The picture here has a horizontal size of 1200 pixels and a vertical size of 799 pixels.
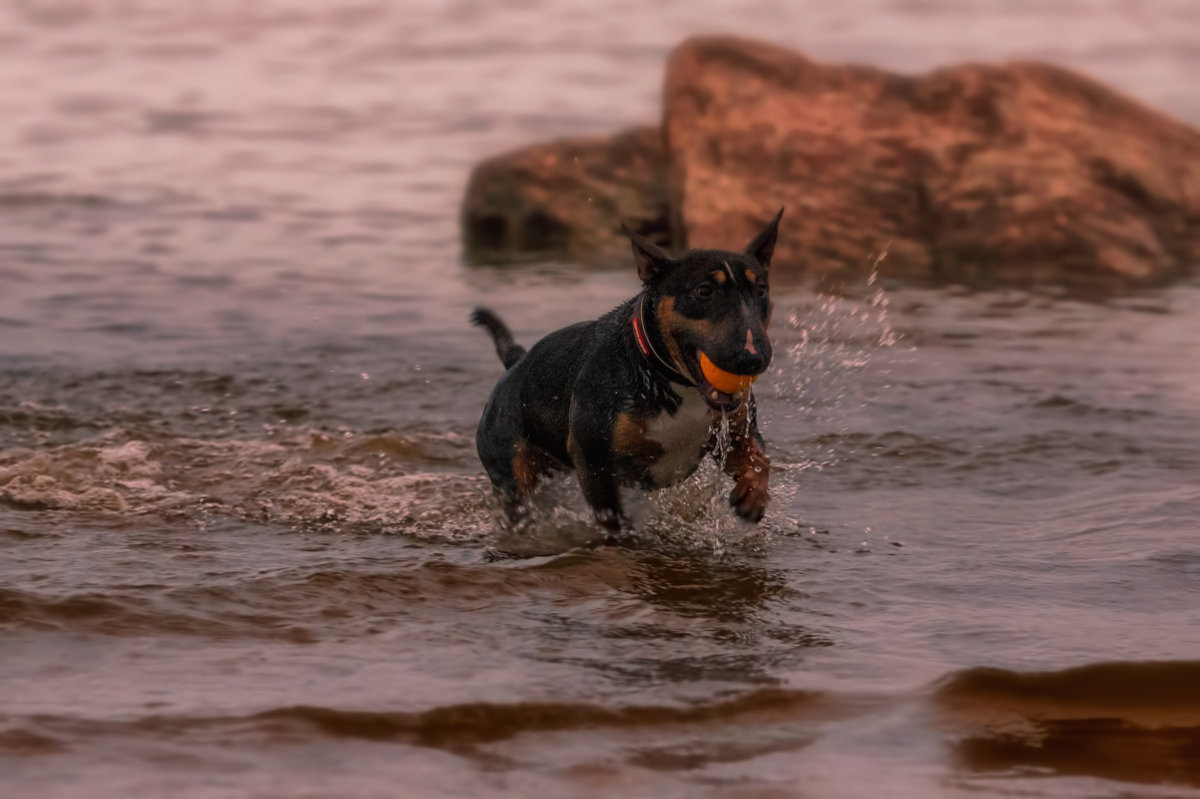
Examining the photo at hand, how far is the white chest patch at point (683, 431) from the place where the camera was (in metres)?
7.01

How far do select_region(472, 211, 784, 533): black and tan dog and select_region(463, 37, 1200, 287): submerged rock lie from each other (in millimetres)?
A: 6996

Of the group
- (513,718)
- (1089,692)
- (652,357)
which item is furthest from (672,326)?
(1089,692)

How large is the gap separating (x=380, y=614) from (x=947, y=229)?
9247 millimetres

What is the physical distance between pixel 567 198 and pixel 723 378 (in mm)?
9526

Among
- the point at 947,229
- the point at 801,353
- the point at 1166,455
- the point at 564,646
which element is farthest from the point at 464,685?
the point at 947,229

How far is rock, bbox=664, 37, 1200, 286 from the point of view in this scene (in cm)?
1434

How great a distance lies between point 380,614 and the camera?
6430mm

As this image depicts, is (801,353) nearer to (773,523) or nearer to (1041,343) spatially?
(1041,343)

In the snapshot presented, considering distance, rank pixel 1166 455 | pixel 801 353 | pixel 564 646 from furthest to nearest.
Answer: pixel 801 353
pixel 1166 455
pixel 564 646

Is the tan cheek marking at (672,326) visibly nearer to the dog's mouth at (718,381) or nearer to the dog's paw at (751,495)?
the dog's mouth at (718,381)

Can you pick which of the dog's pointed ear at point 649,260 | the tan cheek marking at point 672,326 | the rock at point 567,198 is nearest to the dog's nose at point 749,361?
the tan cheek marking at point 672,326

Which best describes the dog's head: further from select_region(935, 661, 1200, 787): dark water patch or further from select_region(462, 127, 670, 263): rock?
select_region(462, 127, 670, 263): rock

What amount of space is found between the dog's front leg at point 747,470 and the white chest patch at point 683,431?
0.15m

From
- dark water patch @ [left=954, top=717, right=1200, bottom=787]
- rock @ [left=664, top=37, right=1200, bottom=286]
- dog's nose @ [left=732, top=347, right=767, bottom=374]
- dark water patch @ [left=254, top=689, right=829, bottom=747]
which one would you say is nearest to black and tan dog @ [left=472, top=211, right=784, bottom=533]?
dog's nose @ [left=732, top=347, right=767, bottom=374]
